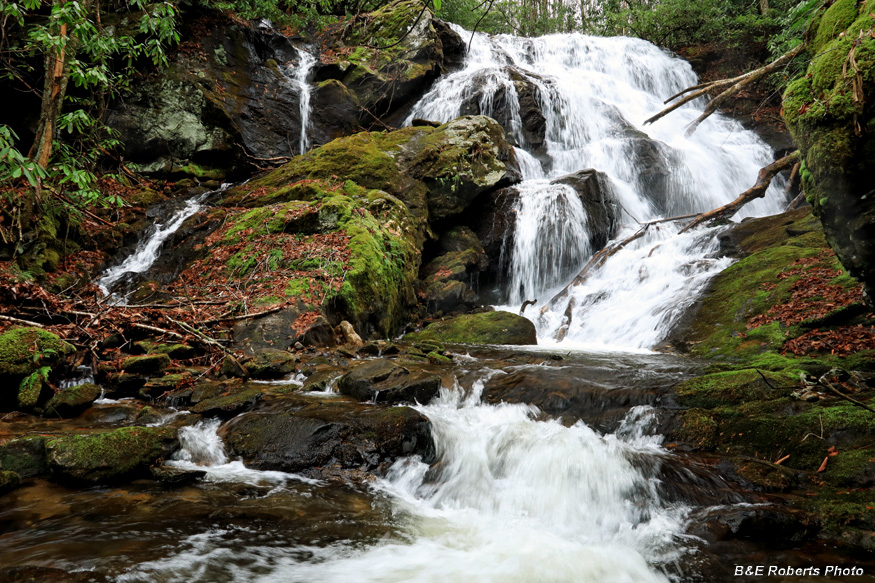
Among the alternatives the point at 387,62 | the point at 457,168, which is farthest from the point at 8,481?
the point at 387,62

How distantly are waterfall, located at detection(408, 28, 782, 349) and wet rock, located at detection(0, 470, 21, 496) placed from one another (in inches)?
331

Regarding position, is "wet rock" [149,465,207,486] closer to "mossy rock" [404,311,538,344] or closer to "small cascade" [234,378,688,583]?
"small cascade" [234,378,688,583]

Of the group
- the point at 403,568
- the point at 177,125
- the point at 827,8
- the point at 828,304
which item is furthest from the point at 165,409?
the point at 177,125

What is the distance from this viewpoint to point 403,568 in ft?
9.32

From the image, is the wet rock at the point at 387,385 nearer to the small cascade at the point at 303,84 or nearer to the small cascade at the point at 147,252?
the small cascade at the point at 147,252

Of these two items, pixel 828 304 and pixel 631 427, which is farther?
pixel 828 304

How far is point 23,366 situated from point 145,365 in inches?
43.9

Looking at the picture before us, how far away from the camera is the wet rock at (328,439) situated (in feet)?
13.2

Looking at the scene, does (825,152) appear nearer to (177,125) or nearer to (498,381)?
(498,381)

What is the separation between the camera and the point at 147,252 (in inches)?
388

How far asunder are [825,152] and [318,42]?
2062 centimetres

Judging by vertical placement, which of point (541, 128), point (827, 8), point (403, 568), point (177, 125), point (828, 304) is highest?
point (541, 128)

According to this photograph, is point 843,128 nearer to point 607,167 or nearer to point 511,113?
Answer: point 607,167

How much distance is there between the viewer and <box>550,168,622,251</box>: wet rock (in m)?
12.8
